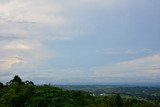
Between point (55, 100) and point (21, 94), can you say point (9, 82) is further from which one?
point (55, 100)

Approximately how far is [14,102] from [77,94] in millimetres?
14968

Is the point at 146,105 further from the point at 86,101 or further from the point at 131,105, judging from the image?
the point at 86,101

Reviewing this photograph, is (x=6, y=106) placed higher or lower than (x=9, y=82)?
lower

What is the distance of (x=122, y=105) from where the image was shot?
8050cm

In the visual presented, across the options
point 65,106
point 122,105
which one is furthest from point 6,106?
point 122,105

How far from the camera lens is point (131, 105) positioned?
82562 mm

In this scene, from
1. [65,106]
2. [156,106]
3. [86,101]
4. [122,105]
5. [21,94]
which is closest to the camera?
[65,106]

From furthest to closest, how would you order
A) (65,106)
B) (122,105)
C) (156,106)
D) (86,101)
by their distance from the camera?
(156,106)
(122,105)
(86,101)
(65,106)

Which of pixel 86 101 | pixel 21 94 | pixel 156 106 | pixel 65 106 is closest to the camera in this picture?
pixel 65 106

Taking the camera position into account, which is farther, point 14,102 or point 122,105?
point 122,105

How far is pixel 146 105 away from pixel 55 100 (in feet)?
94.6

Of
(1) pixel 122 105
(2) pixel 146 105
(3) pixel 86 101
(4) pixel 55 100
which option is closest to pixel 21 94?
(4) pixel 55 100

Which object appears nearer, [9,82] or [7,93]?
[7,93]

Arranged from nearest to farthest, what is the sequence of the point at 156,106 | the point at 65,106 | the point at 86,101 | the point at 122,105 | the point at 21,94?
the point at 65,106, the point at 21,94, the point at 86,101, the point at 122,105, the point at 156,106
